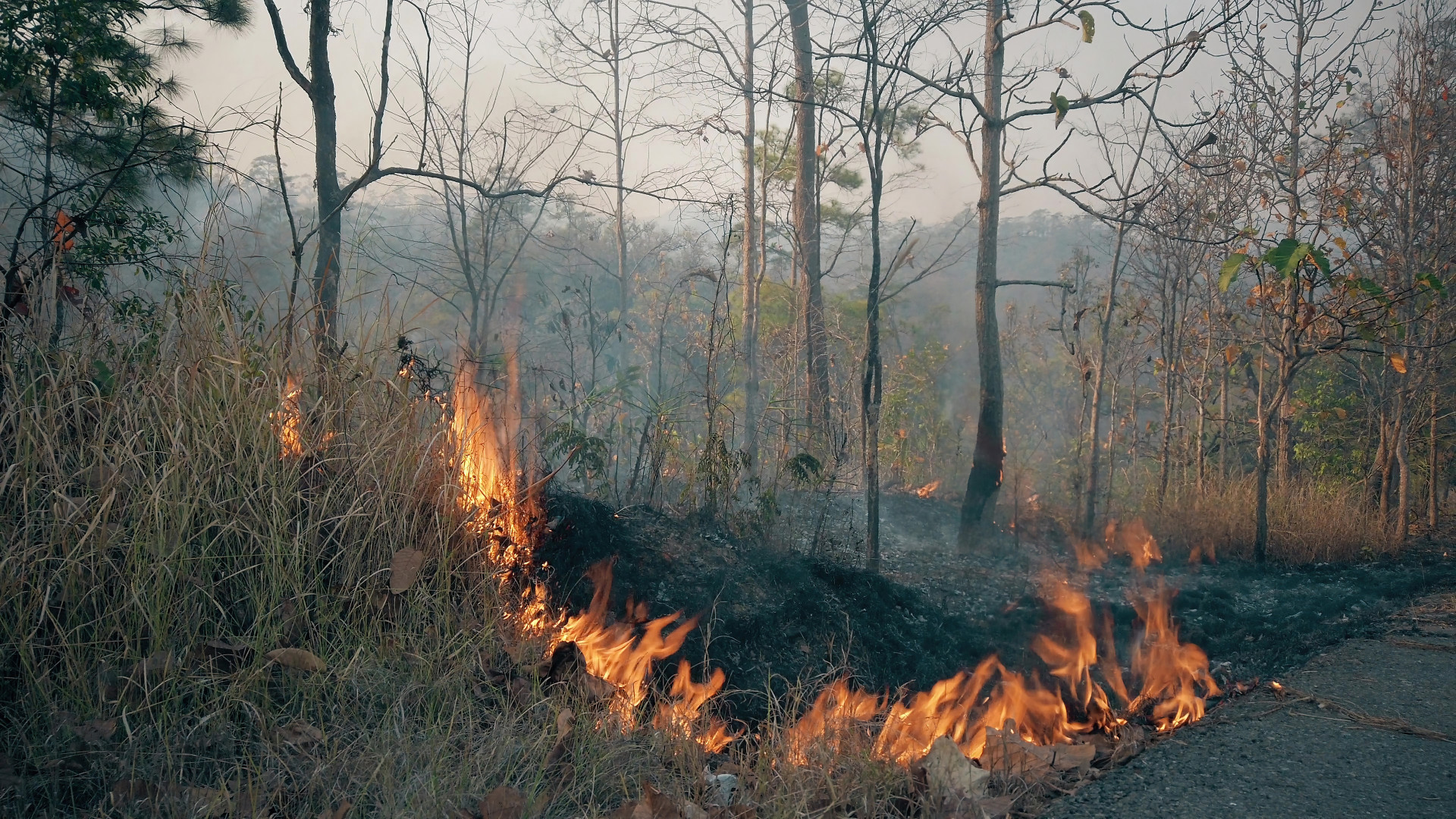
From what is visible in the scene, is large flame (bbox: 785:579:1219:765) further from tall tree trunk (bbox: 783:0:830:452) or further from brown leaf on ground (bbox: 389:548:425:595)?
tall tree trunk (bbox: 783:0:830:452)

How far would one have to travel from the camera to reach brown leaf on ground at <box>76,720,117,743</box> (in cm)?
253

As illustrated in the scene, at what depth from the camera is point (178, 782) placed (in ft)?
8.07

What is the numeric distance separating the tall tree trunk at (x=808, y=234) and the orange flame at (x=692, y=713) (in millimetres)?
4722

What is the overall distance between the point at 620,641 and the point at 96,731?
1861 millimetres

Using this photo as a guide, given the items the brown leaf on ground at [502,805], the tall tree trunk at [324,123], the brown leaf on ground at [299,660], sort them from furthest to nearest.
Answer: the tall tree trunk at [324,123], the brown leaf on ground at [299,660], the brown leaf on ground at [502,805]

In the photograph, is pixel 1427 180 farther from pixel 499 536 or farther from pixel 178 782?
pixel 178 782

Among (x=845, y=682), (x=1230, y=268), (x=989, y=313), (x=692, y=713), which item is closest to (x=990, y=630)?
(x=845, y=682)

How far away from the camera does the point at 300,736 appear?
8.83ft

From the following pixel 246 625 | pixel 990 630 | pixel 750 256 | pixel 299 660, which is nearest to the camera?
pixel 299 660

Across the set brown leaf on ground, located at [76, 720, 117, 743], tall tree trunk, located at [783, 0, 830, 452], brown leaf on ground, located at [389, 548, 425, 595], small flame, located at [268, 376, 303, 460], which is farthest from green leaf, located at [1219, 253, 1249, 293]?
brown leaf on ground, located at [76, 720, 117, 743]

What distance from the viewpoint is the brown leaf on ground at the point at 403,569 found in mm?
3331

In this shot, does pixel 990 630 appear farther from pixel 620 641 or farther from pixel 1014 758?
pixel 620 641

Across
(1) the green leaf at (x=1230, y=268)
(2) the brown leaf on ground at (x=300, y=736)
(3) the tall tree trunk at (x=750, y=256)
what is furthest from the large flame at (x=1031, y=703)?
(3) the tall tree trunk at (x=750, y=256)

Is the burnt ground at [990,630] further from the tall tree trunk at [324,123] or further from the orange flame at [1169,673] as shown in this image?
the tall tree trunk at [324,123]
